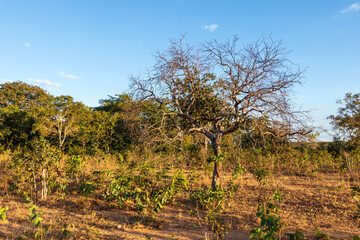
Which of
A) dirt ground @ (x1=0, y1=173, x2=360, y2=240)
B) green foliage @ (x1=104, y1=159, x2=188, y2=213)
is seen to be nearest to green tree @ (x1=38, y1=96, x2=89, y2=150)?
dirt ground @ (x1=0, y1=173, x2=360, y2=240)

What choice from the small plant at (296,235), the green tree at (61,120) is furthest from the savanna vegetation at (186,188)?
the green tree at (61,120)

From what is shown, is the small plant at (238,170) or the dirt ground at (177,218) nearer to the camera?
the dirt ground at (177,218)

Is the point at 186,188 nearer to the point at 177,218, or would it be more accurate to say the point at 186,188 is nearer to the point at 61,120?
the point at 177,218

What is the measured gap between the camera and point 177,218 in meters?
5.13

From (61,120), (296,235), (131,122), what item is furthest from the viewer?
(61,120)

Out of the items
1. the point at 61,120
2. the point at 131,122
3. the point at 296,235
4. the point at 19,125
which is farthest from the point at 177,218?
the point at 19,125

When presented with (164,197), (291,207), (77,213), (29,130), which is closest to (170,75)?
(164,197)

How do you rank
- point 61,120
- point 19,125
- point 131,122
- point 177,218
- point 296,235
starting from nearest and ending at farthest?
1. point 296,235
2. point 177,218
3. point 131,122
4. point 61,120
5. point 19,125

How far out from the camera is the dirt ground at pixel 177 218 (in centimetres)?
423

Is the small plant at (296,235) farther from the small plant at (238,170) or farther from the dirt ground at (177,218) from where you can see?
the small plant at (238,170)

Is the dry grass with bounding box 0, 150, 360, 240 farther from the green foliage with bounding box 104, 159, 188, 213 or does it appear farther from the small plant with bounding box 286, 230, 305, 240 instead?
the small plant with bounding box 286, 230, 305, 240

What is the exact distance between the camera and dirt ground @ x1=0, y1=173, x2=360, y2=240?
423 centimetres

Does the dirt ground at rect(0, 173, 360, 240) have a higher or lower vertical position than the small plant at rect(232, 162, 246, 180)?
lower

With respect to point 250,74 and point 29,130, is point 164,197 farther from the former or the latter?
point 29,130
